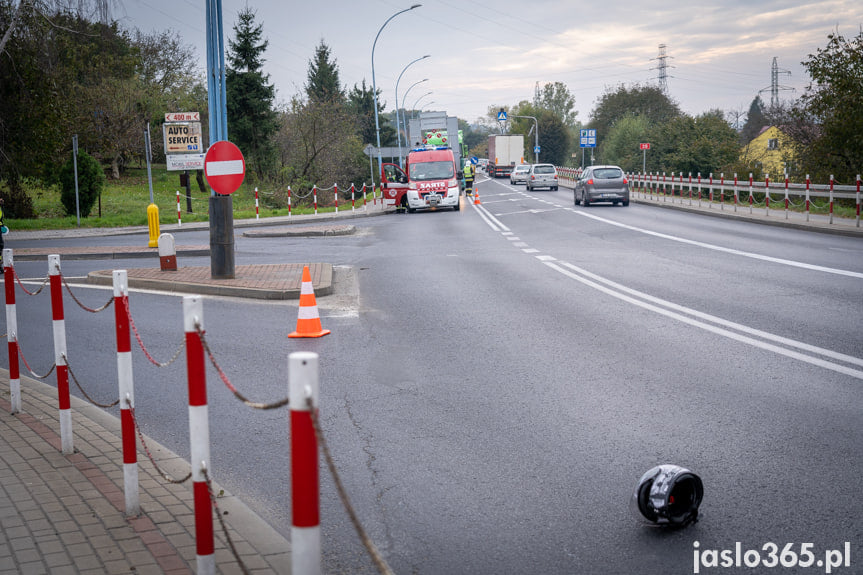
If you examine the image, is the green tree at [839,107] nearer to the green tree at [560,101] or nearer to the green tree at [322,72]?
the green tree at [322,72]

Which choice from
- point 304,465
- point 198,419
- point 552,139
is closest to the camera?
point 304,465

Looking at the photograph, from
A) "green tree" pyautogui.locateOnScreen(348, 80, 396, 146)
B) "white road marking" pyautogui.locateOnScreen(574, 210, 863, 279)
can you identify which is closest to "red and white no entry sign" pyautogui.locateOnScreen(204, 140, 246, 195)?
"white road marking" pyautogui.locateOnScreen(574, 210, 863, 279)

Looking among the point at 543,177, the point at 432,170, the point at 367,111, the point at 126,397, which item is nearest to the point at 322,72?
the point at 367,111

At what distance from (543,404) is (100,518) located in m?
3.51

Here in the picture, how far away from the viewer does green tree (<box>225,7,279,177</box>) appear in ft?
192

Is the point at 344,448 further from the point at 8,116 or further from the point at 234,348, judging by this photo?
the point at 8,116

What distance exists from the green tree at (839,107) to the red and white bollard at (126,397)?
26.5m

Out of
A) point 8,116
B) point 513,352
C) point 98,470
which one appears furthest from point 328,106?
point 98,470

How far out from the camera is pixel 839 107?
89.2 feet

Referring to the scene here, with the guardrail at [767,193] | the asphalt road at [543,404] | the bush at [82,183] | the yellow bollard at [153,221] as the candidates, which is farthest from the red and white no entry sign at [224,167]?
the bush at [82,183]

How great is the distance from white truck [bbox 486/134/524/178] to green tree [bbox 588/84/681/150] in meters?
24.7

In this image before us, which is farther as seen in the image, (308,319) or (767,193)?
(767,193)

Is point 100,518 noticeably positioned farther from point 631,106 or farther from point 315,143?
point 631,106

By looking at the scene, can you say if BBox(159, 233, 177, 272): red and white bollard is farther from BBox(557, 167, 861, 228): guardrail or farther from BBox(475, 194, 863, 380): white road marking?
BBox(557, 167, 861, 228): guardrail
